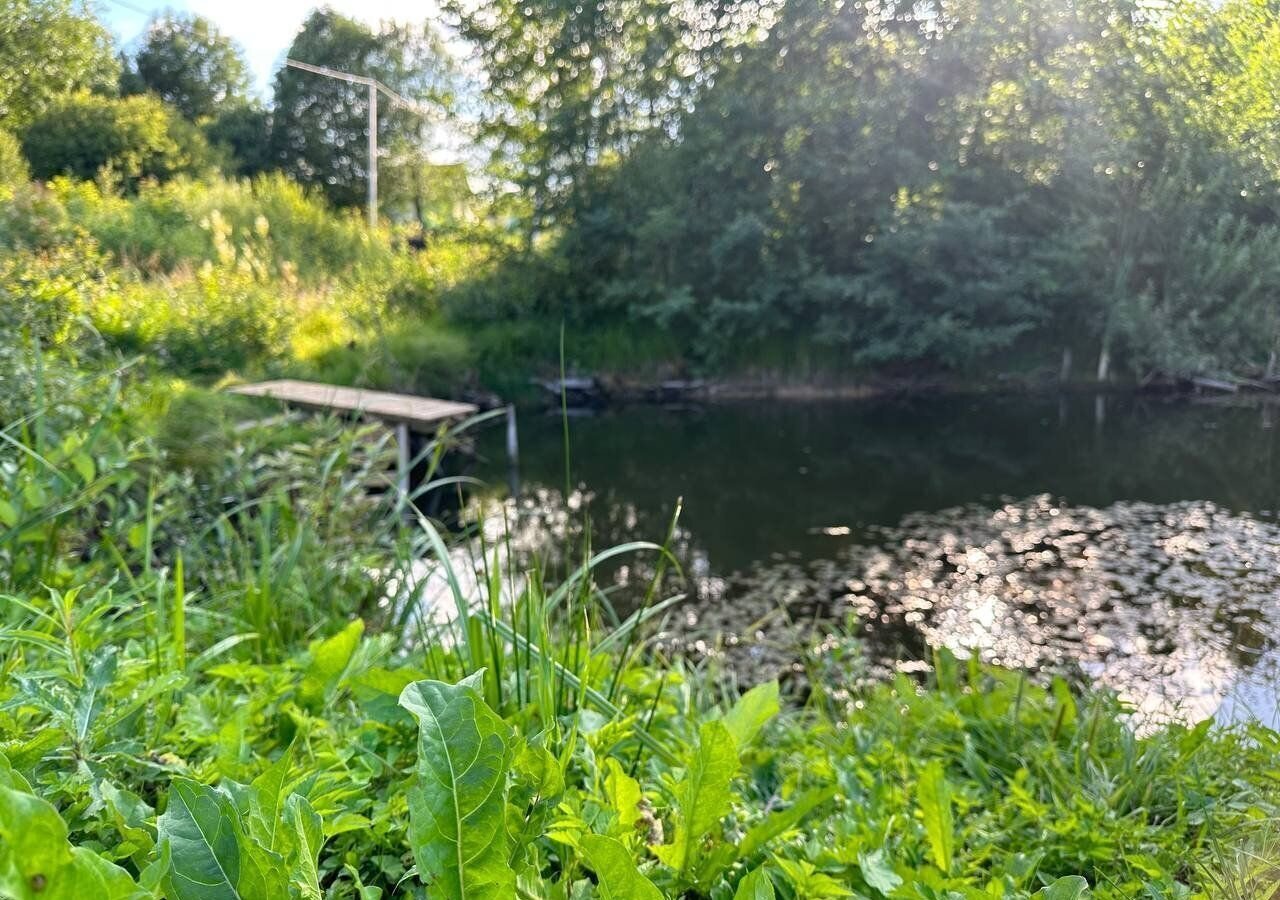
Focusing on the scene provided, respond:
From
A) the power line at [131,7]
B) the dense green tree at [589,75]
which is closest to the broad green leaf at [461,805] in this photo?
the power line at [131,7]

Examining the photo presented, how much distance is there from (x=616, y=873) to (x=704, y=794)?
0.70 feet

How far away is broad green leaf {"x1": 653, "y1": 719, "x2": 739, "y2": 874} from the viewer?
76cm

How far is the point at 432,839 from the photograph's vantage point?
534 millimetres

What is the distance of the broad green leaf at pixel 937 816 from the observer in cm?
93

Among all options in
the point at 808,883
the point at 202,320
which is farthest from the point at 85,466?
the point at 202,320

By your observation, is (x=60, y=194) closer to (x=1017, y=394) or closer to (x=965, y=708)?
(x=965, y=708)

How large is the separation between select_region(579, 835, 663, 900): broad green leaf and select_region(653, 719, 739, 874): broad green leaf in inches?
8.0

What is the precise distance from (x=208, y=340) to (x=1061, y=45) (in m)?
Answer: 6.14

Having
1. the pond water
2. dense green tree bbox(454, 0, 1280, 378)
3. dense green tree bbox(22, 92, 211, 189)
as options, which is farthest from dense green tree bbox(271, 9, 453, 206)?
the pond water

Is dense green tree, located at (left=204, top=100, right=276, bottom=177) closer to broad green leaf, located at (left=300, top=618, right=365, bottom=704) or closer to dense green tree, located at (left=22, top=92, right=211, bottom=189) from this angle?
dense green tree, located at (left=22, top=92, right=211, bottom=189)

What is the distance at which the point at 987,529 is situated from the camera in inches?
190

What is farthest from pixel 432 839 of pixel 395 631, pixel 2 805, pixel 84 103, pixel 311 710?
pixel 84 103

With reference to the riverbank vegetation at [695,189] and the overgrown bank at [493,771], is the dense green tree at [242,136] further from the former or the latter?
the overgrown bank at [493,771]

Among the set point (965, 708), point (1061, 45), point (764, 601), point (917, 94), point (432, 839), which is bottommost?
point (764, 601)
